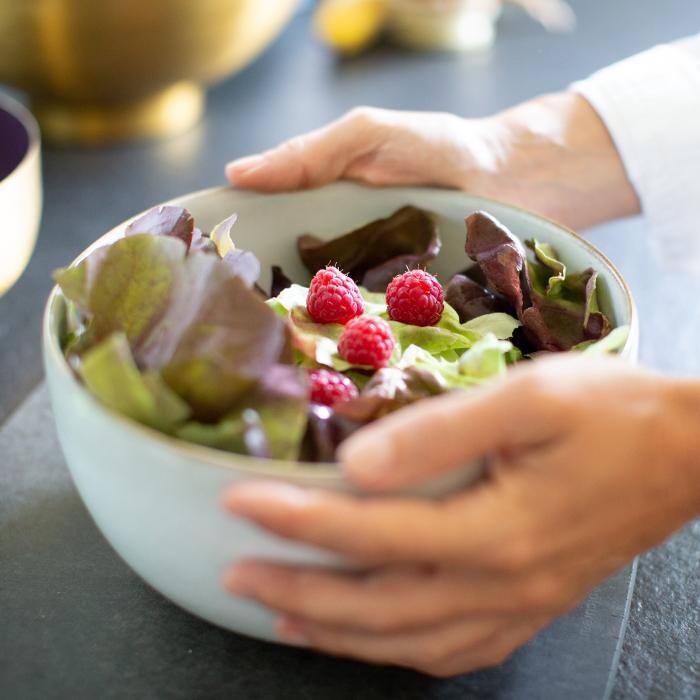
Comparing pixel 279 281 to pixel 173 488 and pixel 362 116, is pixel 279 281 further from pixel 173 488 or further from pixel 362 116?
pixel 173 488

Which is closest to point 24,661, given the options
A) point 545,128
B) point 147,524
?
point 147,524

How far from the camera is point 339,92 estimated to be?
1148 mm

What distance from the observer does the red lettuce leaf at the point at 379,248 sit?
0.60 meters

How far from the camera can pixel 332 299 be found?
0.52 m

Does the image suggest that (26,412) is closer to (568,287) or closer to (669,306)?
(568,287)

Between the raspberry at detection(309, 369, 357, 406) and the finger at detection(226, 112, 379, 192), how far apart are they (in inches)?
7.5

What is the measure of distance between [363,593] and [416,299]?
0.20 meters

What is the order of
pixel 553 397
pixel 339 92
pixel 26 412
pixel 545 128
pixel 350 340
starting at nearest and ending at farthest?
1. pixel 553 397
2. pixel 350 340
3. pixel 26 412
4. pixel 545 128
5. pixel 339 92

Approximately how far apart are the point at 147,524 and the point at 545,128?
0.48m

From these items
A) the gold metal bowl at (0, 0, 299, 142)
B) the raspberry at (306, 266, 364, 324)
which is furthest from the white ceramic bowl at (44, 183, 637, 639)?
the gold metal bowl at (0, 0, 299, 142)

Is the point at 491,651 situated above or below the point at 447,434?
below

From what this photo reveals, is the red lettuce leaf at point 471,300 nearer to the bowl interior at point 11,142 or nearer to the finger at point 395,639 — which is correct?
the finger at point 395,639

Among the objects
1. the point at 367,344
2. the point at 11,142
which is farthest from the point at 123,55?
the point at 367,344

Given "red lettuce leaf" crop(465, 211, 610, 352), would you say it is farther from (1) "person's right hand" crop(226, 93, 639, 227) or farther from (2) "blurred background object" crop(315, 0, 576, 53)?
(2) "blurred background object" crop(315, 0, 576, 53)
